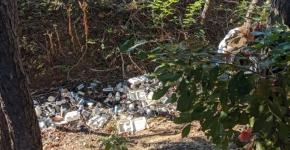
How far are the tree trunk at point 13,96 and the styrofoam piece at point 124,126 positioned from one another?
138cm

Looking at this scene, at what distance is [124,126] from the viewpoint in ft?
13.2

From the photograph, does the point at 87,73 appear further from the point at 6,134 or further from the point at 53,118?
the point at 6,134

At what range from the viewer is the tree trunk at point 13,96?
91.3 inches

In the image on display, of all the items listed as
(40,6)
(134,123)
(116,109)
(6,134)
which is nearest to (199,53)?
(6,134)

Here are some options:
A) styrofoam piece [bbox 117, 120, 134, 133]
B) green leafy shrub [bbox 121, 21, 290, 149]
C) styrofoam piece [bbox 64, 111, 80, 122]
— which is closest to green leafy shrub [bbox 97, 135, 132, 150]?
styrofoam piece [bbox 117, 120, 134, 133]

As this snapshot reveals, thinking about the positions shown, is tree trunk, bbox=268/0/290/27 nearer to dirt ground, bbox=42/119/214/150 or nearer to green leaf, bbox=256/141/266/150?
green leaf, bbox=256/141/266/150

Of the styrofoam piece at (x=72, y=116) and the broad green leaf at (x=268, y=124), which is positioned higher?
the broad green leaf at (x=268, y=124)

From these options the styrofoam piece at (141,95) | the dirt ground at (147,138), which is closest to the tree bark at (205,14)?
the styrofoam piece at (141,95)

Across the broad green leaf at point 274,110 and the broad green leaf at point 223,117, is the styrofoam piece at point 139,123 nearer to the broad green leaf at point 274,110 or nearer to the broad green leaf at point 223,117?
the broad green leaf at point 223,117

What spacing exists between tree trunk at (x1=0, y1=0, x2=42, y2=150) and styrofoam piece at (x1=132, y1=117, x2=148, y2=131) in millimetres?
Result: 1480

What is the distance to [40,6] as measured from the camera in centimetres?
553

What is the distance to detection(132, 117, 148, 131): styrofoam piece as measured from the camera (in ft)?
13.1

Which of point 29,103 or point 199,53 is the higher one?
point 199,53

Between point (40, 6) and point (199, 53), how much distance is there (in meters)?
4.60
